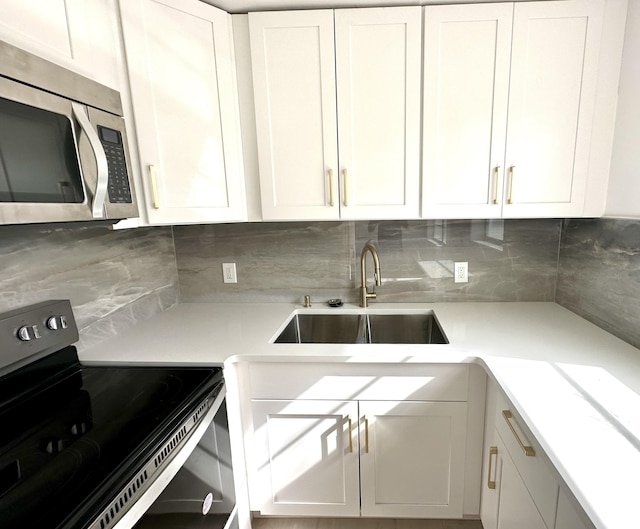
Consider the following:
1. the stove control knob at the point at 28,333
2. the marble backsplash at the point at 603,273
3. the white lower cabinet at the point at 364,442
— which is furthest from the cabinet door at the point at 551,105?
the stove control knob at the point at 28,333

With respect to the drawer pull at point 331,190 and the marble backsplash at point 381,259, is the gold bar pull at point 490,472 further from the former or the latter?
the drawer pull at point 331,190

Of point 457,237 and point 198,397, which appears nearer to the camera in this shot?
point 198,397

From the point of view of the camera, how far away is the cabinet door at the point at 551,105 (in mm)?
1284

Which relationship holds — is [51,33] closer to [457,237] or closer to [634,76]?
[457,237]

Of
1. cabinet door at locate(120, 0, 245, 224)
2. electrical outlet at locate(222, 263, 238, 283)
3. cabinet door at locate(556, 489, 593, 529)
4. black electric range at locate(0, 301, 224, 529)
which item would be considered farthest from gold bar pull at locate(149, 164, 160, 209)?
cabinet door at locate(556, 489, 593, 529)

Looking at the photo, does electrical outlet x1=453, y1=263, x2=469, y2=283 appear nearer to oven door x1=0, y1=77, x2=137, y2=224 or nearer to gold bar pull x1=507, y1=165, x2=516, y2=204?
gold bar pull x1=507, y1=165, x2=516, y2=204

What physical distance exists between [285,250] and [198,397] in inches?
38.3

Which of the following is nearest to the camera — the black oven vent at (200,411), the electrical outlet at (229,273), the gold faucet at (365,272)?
the black oven vent at (200,411)

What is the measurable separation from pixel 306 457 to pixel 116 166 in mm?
1297

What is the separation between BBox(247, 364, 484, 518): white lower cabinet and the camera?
131 cm

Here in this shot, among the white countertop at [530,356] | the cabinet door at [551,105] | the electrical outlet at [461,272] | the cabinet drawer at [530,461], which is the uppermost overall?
the cabinet door at [551,105]

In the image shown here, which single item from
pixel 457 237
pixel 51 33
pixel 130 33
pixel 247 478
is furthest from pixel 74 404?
pixel 457 237

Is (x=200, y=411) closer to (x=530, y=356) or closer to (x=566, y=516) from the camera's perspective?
(x=566, y=516)

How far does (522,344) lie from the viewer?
128 cm
